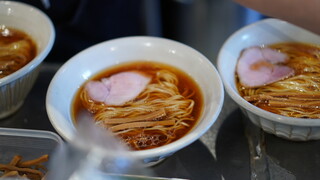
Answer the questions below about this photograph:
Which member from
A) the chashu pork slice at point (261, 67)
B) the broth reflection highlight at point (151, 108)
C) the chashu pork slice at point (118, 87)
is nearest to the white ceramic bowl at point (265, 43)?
the chashu pork slice at point (261, 67)

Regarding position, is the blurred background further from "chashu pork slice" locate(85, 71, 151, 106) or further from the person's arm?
the person's arm

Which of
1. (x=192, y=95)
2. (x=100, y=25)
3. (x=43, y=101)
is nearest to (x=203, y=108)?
(x=192, y=95)

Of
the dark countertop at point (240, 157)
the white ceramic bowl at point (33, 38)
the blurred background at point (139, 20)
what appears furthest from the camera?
the blurred background at point (139, 20)

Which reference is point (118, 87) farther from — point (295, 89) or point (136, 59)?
point (295, 89)

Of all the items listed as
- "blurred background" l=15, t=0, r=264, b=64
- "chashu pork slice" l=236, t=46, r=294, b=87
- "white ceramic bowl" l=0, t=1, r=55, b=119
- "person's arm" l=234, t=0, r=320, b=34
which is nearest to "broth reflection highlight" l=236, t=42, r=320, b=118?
"chashu pork slice" l=236, t=46, r=294, b=87

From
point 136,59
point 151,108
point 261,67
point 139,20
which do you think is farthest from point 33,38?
point 261,67

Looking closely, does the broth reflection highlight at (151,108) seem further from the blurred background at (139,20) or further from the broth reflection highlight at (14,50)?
the blurred background at (139,20)
